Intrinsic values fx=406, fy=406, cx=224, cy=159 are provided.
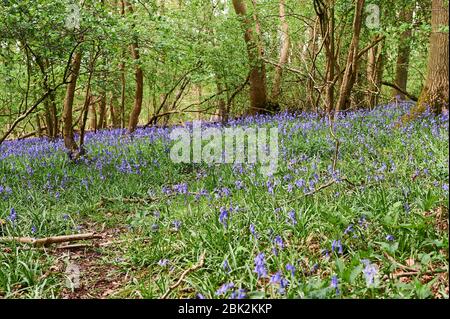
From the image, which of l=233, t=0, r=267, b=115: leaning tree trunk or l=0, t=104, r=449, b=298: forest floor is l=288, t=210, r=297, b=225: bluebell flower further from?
l=233, t=0, r=267, b=115: leaning tree trunk

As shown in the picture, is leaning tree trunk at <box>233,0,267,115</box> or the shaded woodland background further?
leaning tree trunk at <box>233,0,267,115</box>

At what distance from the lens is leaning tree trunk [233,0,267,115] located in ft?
43.8

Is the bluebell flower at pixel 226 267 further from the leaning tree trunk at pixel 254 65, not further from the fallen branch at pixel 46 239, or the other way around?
the leaning tree trunk at pixel 254 65

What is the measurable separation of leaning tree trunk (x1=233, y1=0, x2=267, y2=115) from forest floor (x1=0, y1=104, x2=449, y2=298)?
23.4ft

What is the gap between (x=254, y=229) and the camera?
12.0ft

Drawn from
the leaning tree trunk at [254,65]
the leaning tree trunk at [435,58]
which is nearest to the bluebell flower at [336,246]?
the leaning tree trunk at [435,58]

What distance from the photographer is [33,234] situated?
441cm

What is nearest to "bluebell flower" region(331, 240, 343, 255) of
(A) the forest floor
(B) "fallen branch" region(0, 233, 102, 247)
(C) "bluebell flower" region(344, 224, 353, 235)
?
(A) the forest floor

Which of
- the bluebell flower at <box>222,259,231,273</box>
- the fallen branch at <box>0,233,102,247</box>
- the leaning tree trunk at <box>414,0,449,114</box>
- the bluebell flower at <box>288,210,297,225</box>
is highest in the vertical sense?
the leaning tree trunk at <box>414,0,449,114</box>

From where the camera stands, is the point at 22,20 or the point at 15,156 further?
the point at 15,156

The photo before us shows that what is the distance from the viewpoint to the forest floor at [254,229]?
276cm

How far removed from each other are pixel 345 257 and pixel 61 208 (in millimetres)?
3813
